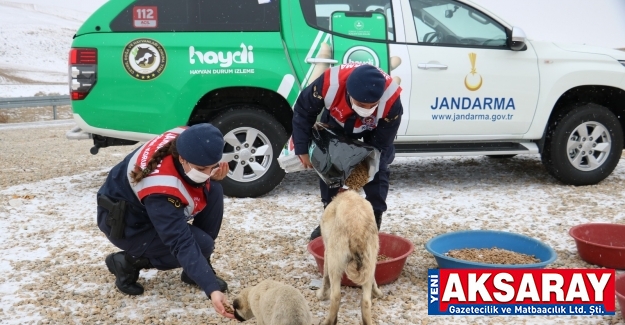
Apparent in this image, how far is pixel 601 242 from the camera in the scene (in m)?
4.00

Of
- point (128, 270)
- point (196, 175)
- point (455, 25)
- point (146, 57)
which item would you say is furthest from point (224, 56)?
point (196, 175)

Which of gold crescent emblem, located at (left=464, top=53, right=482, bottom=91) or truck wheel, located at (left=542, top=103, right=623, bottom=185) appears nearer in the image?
gold crescent emblem, located at (left=464, top=53, right=482, bottom=91)

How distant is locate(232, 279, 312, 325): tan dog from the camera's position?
8.30ft

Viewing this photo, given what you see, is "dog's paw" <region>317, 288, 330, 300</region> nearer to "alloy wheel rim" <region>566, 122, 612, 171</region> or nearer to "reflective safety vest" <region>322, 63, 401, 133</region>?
"reflective safety vest" <region>322, 63, 401, 133</region>

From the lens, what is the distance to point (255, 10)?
209 inches

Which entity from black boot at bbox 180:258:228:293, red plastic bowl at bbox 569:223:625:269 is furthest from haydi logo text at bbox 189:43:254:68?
red plastic bowl at bbox 569:223:625:269

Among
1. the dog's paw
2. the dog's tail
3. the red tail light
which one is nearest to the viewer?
the dog's tail

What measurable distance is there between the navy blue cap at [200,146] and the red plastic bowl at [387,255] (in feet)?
3.42

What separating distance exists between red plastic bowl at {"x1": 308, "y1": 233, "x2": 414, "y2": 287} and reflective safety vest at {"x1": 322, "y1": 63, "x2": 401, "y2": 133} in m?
0.79

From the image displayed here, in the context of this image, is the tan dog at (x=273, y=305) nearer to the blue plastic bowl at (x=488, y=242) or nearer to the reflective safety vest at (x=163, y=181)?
the reflective safety vest at (x=163, y=181)

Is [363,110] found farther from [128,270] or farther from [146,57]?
[146,57]

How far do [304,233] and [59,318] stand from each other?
79.6 inches

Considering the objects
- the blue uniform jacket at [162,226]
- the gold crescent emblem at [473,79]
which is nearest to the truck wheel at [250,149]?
the gold crescent emblem at [473,79]

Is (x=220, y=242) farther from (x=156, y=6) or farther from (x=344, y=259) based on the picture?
(x=156, y=6)
